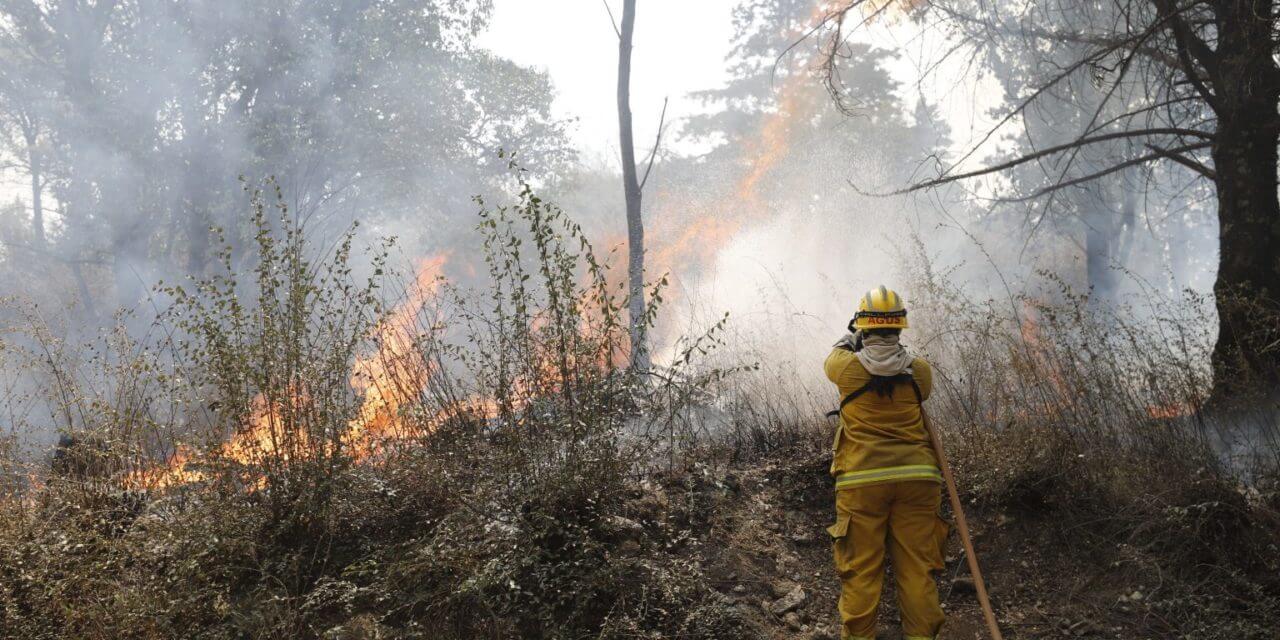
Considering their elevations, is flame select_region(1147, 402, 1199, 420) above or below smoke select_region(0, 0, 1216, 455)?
below

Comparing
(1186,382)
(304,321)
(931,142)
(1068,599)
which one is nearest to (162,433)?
(304,321)

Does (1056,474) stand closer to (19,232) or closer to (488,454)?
(488,454)

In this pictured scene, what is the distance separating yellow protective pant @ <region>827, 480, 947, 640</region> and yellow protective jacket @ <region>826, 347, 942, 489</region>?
0.06 m

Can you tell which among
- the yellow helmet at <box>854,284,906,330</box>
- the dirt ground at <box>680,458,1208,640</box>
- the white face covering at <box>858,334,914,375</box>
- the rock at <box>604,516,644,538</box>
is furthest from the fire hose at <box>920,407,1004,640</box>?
the rock at <box>604,516,644,538</box>

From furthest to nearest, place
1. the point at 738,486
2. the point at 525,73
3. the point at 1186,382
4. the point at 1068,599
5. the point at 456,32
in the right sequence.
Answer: the point at 525,73 → the point at 456,32 → the point at 738,486 → the point at 1186,382 → the point at 1068,599

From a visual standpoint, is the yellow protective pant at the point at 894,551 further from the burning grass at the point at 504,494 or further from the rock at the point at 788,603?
the burning grass at the point at 504,494

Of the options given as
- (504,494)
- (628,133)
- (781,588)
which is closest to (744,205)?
(628,133)

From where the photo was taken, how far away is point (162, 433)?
17.5 feet

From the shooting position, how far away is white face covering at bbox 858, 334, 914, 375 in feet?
12.8

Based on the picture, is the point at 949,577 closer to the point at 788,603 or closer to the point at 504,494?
the point at 788,603

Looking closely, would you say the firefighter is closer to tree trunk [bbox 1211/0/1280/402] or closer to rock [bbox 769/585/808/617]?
rock [bbox 769/585/808/617]

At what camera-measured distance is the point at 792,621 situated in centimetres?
434

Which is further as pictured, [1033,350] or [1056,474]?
[1033,350]

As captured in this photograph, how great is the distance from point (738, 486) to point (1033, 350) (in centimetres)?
255
